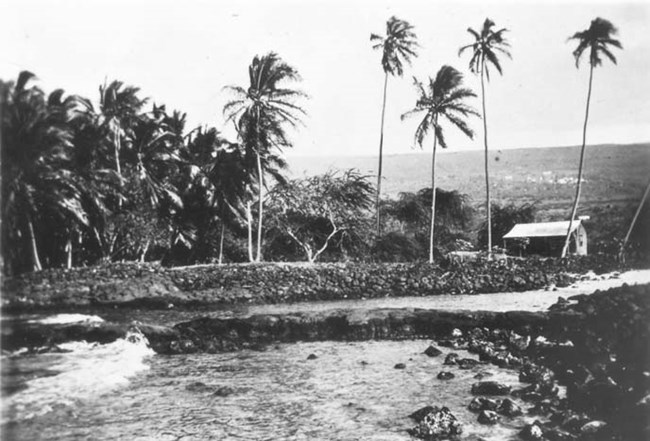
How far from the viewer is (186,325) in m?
11.6

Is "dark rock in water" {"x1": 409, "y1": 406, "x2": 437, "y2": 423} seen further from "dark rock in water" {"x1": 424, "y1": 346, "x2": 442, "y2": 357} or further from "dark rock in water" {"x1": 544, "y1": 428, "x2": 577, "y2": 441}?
"dark rock in water" {"x1": 424, "y1": 346, "x2": 442, "y2": 357}

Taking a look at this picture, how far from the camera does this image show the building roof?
2532 cm

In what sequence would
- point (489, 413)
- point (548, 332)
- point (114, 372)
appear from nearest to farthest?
point (489, 413), point (114, 372), point (548, 332)

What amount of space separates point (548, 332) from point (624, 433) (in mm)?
4875

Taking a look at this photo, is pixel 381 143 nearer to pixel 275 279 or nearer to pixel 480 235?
pixel 480 235

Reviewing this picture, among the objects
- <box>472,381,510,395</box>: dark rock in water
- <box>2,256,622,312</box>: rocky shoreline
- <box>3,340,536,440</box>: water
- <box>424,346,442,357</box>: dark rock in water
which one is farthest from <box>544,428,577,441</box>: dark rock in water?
<box>2,256,622,312</box>: rocky shoreline

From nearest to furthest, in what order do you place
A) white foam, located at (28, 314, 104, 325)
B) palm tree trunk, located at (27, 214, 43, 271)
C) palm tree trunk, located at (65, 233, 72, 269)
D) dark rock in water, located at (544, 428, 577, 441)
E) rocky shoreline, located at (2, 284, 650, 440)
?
1. dark rock in water, located at (544, 428, 577, 441)
2. rocky shoreline, located at (2, 284, 650, 440)
3. palm tree trunk, located at (27, 214, 43, 271)
4. white foam, located at (28, 314, 104, 325)
5. palm tree trunk, located at (65, 233, 72, 269)

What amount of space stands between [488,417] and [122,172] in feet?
58.6

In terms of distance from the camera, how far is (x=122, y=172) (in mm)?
20844

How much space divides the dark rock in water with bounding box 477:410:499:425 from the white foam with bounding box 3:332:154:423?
4.95 meters

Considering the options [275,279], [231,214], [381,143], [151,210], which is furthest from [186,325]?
[381,143]

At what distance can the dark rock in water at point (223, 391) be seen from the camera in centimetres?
747

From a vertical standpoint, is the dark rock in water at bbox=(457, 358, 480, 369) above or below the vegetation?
below

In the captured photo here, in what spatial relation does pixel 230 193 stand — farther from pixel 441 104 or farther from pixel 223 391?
pixel 223 391
